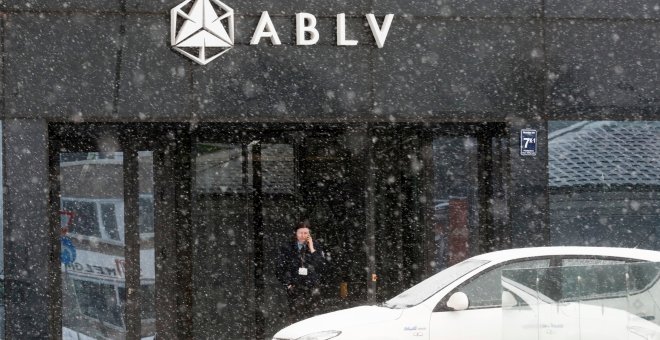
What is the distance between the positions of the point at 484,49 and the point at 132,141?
4.65 m

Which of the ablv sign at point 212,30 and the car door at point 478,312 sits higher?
the ablv sign at point 212,30

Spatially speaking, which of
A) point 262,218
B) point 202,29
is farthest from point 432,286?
point 202,29

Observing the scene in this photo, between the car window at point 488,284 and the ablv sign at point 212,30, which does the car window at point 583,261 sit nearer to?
the car window at point 488,284

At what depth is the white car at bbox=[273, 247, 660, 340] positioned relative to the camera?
30.3 feet

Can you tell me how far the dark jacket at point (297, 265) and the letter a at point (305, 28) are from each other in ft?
8.26

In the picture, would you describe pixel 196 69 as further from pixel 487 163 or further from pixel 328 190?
pixel 487 163

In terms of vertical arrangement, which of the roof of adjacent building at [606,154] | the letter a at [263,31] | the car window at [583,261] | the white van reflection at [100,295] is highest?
the letter a at [263,31]

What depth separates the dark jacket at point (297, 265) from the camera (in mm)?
14047

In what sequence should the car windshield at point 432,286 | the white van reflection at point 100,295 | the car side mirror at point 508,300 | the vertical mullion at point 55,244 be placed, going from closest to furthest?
the car side mirror at point 508,300
the car windshield at point 432,286
the vertical mullion at point 55,244
the white van reflection at point 100,295

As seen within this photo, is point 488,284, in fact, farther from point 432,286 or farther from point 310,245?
point 310,245

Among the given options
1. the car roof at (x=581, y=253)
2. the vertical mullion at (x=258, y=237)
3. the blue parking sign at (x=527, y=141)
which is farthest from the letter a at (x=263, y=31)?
the car roof at (x=581, y=253)

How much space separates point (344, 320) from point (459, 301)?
3.35ft

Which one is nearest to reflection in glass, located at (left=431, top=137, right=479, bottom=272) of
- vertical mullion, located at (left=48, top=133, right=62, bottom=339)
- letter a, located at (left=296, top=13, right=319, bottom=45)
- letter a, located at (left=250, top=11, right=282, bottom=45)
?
letter a, located at (left=296, top=13, right=319, bottom=45)

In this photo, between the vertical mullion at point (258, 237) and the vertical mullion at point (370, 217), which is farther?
the vertical mullion at point (258, 237)
